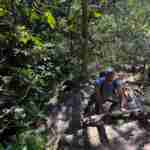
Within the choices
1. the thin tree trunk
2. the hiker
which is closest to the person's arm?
the hiker

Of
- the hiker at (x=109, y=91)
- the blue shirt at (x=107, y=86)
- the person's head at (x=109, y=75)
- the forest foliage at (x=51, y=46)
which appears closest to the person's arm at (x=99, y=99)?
the hiker at (x=109, y=91)

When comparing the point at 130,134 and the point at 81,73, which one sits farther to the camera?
the point at 81,73

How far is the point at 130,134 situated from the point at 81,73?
13.4 ft

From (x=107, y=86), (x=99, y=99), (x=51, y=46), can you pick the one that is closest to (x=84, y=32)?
(x=51, y=46)

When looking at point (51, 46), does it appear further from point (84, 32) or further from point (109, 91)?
point (109, 91)

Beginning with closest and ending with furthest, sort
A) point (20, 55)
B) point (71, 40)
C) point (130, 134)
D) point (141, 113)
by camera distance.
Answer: point (130, 134) → point (141, 113) → point (20, 55) → point (71, 40)

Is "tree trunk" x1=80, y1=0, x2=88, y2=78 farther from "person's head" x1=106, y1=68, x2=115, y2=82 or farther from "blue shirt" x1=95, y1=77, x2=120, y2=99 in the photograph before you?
"blue shirt" x1=95, y1=77, x2=120, y2=99

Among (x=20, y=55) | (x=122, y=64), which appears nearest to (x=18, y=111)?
(x=20, y=55)

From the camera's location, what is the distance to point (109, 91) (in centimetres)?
644

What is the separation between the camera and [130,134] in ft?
18.6

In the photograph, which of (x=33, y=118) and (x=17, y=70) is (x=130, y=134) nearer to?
(x=33, y=118)

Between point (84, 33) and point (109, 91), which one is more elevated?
point (84, 33)

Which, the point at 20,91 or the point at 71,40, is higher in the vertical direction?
the point at 71,40

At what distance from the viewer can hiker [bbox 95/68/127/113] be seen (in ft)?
20.2
